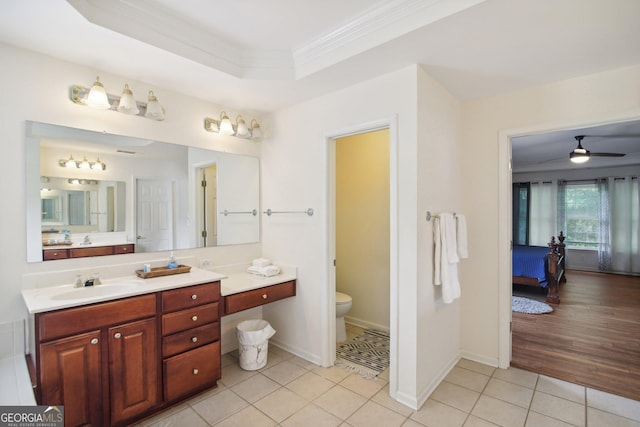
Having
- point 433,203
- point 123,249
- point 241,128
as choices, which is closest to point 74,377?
point 123,249

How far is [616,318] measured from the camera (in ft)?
13.1

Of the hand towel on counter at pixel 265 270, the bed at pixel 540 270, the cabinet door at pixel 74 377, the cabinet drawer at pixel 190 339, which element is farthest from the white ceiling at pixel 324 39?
the bed at pixel 540 270

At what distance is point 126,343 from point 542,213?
27.2 feet

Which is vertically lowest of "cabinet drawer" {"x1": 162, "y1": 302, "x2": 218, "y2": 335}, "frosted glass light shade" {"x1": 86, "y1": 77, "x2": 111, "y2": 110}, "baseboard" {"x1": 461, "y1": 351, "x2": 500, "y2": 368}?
"baseboard" {"x1": 461, "y1": 351, "x2": 500, "y2": 368}

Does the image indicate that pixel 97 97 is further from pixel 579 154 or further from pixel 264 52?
pixel 579 154

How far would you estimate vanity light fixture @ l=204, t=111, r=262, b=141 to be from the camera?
279 centimetres

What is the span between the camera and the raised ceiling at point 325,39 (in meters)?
1.64

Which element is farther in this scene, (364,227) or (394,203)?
(364,227)

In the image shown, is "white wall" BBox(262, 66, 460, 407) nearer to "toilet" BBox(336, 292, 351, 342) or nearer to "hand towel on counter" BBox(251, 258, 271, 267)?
"hand towel on counter" BBox(251, 258, 271, 267)

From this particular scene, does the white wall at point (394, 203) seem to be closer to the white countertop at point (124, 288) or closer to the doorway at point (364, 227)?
the white countertop at point (124, 288)

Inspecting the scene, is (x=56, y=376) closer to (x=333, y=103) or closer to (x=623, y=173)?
(x=333, y=103)

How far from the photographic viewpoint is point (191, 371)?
219 cm

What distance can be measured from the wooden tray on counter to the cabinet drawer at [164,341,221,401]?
23.6 inches

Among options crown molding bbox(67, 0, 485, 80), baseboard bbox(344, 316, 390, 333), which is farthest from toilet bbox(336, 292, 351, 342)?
crown molding bbox(67, 0, 485, 80)
